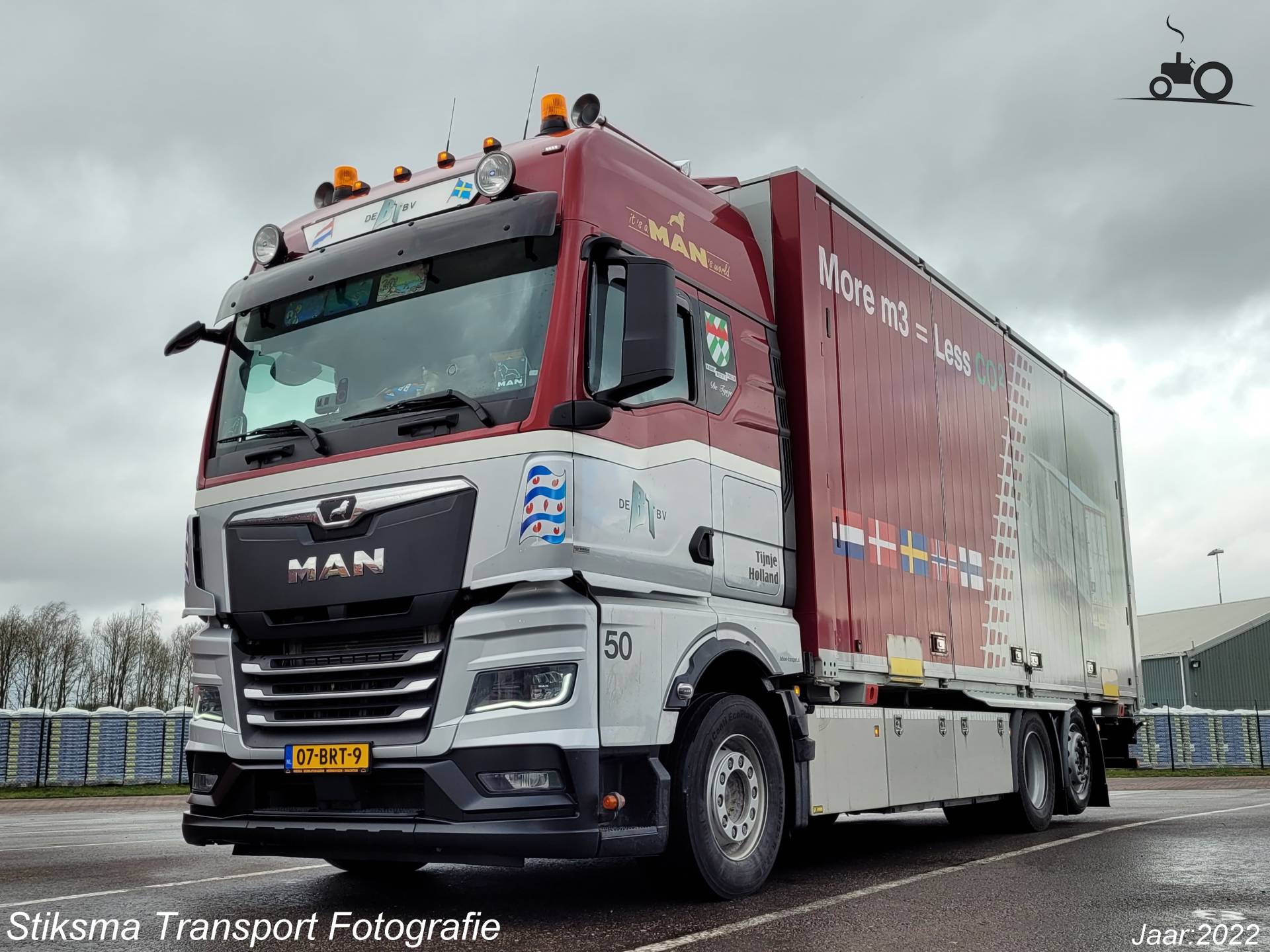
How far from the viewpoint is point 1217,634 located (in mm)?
44969

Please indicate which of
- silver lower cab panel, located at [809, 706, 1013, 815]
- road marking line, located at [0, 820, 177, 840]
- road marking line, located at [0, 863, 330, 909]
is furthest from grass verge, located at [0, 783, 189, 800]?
silver lower cab panel, located at [809, 706, 1013, 815]

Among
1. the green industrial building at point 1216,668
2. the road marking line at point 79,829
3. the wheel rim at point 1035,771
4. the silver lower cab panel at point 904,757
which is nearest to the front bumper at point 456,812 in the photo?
the silver lower cab panel at point 904,757

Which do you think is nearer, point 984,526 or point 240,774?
point 240,774

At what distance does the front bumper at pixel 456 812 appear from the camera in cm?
491

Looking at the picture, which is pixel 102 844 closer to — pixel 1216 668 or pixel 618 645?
pixel 618 645

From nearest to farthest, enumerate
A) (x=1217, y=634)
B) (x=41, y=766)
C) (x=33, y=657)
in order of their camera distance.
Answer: (x=41, y=766)
(x=1217, y=634)
(x=33, y=657)

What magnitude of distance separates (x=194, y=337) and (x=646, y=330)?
284 cm

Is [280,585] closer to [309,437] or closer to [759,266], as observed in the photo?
[309,437]

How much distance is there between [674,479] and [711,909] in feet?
6.70

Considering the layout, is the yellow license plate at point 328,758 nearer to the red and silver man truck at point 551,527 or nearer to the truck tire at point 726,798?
the red and silver man truck at point 551,527

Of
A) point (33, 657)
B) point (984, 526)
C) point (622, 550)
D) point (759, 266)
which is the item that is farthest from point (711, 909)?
point (33, 657)

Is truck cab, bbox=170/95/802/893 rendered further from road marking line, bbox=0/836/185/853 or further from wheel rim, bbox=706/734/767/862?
road marking line, bbox=0/836/185/853

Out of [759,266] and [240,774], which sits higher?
[759,266]

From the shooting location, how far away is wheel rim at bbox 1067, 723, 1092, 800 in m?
10.8
